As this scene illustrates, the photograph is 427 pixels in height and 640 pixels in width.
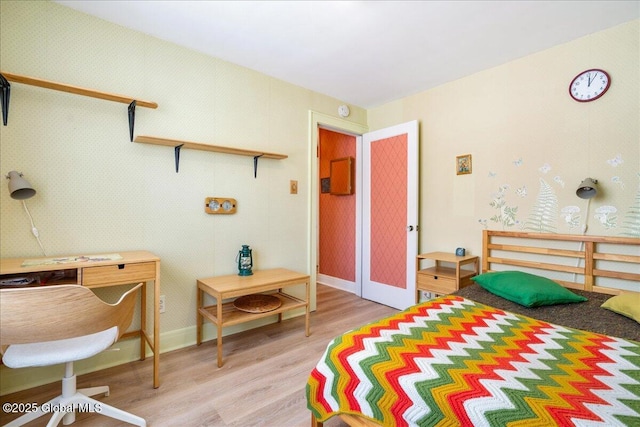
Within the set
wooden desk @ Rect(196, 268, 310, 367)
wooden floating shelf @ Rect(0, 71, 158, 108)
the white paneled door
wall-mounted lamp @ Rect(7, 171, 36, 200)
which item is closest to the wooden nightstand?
the white paneled door

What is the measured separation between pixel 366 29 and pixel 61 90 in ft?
6.89

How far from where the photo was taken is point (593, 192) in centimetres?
212

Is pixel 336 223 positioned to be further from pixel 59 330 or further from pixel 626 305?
pixel 59 330

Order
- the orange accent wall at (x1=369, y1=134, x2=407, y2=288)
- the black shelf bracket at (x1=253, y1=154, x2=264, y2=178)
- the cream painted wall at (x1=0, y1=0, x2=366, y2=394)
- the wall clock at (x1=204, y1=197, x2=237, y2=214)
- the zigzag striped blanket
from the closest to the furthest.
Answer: the zigzag striped blanket, the cream painted wall at (x1=0, y1=0, x2=366, y2=394), the wall clock at (x1=204, y1=197, x2=237, y2=214), the black shelf bracket at (x1=253, y1=154, x2=264, y2=178), the orange accent wall at (x1=369, y1=134, x2=407, y2=288)

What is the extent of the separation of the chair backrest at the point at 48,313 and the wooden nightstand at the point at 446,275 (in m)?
2.52

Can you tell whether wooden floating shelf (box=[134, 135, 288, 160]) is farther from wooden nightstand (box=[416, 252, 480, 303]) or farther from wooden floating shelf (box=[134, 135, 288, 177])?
wooden nightstand (box=[416, 252, 480, 303])

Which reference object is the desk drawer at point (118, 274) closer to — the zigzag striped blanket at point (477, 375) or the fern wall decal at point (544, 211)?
the zigzag striped blanket at point (477, 375)

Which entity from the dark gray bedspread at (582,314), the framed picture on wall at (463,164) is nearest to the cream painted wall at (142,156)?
the framed picture on wall at (463,164)

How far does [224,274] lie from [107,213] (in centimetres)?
103

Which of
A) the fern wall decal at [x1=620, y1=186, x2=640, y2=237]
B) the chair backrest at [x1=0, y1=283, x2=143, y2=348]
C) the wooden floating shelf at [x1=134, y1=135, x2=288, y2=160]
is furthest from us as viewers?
the wooden floating shelf at [x1=134, y1=135, x2=288, y2=160]

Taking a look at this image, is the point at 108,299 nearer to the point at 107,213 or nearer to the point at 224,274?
the point at 107,213

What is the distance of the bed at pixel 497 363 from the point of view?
94cm

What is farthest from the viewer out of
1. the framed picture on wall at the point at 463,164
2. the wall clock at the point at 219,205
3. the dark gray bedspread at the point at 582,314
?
the framed picture on wall at the point at 463,164

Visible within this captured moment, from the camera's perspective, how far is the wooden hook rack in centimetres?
171
